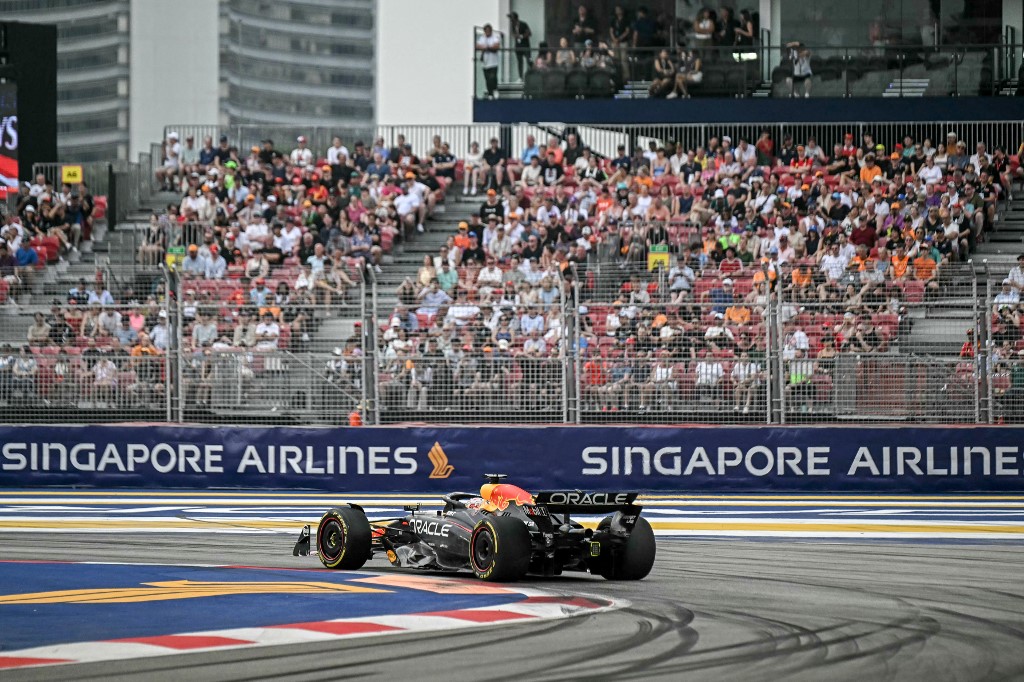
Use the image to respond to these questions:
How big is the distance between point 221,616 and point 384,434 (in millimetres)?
10749

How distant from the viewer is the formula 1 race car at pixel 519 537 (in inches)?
411

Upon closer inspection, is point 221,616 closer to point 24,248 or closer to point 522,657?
point 522,657

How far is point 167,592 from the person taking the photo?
9.98 metres

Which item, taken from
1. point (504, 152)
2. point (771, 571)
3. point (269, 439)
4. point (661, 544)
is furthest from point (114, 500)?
point (504, 152)

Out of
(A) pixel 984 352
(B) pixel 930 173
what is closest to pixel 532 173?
(B) pixel 930 173

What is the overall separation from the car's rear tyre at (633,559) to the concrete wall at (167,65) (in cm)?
15927

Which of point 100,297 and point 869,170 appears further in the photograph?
point 869,170

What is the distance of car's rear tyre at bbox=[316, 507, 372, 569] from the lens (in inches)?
442

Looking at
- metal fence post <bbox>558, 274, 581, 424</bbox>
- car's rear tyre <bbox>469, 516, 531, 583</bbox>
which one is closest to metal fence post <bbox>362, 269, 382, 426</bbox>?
metal fence post <bbox>558, 274, 581, 424</bbox>

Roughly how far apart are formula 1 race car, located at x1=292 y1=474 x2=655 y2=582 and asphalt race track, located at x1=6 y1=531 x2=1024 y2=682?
0.72 ft

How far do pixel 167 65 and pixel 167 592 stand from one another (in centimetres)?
16376

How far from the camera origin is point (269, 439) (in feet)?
65.3

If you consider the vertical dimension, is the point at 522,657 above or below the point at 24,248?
below

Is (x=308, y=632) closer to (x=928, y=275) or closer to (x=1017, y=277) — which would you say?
(x=928, y=275)
